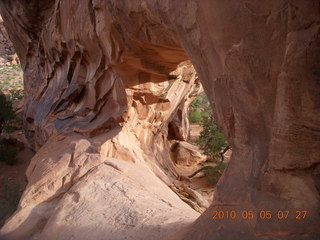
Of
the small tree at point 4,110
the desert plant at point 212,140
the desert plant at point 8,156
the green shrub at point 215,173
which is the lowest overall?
the green shrub at point 215,173

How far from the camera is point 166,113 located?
5078 mm

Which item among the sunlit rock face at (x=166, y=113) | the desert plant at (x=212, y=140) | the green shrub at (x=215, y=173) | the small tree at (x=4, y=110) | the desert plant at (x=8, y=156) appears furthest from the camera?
the small tree at (x=4, y=110)

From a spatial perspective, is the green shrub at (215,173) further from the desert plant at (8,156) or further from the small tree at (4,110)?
the small tree at (4,110)

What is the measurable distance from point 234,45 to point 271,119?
0.45 metres

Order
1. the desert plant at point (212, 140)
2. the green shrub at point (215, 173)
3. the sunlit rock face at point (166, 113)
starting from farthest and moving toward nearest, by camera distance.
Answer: the desert plant at point (212, 140)
the green shrub at point (215, 173)
the sunlit rock face at point (166, 113)
